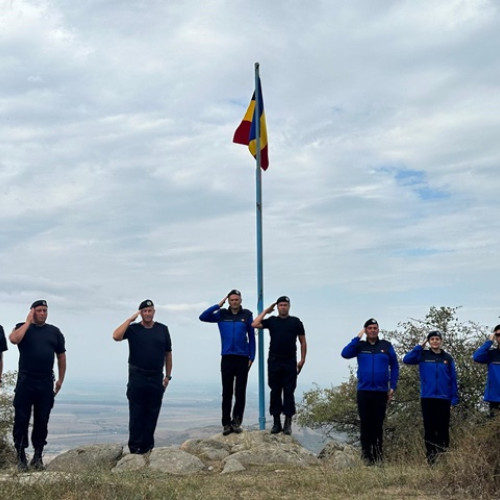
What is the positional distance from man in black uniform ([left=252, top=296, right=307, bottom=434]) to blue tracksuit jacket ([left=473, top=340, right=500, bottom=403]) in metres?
2.78

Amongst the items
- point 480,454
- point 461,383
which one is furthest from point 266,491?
point 461,383

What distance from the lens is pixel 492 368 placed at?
938 cm

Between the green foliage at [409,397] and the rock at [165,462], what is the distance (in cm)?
691

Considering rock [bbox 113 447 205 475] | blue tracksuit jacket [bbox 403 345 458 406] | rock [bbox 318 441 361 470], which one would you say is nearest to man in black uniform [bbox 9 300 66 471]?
rock [bbox 113 447 205 475]

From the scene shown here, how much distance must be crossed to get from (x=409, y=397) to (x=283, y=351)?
8479mm

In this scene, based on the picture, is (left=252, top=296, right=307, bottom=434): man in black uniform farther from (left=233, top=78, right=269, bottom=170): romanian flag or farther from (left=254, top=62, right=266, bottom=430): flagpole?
(left=233, top=78, right=269, bottom=170): romanian flag

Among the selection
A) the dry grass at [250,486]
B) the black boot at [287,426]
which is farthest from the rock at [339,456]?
the dry grass at [250,486]

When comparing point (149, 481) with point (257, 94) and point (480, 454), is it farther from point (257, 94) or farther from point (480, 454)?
point (257, 94)

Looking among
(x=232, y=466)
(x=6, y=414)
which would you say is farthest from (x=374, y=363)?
(x=6, y=414)

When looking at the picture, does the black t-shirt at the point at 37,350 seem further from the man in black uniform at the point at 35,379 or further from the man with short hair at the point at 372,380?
the man with short hair at the point at 372,380

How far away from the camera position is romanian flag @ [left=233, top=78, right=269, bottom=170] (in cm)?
1379

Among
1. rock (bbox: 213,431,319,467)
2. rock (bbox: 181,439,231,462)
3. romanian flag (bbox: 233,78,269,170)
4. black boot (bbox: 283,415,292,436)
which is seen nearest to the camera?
rock (bbox: 213,431,319,467)

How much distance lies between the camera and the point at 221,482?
8336 mm

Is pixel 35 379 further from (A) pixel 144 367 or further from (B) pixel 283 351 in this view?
(B) pixel 283 351
